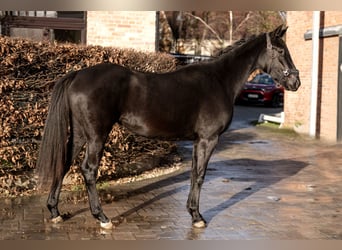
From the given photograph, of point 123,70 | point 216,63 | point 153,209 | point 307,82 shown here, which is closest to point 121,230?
point 153,209

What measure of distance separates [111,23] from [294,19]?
720cm

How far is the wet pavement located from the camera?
552cm

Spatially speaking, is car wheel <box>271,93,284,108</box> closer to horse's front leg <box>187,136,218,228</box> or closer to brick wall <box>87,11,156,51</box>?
brick wall <box>87,11,156,51</box>

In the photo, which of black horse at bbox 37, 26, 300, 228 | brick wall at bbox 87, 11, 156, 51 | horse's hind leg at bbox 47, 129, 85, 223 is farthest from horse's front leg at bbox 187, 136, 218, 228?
brick wall at bbox 87, 11, 156, 51

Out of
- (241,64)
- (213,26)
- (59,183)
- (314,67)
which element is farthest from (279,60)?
(213,26)

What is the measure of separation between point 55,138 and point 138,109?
96 cm

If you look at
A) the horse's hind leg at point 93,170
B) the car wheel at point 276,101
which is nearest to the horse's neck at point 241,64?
the horse's hind leg at point 93,170

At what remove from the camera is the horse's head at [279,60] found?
6.20m

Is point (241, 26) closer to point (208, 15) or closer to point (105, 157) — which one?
point (208, 15)

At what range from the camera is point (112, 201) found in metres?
6.93

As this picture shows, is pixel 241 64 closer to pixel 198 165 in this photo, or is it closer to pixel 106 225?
pixel 198 165

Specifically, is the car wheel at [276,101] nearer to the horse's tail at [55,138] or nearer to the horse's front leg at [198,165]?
the horse's front leg at [198,165]

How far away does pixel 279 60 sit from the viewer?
20.4 feet

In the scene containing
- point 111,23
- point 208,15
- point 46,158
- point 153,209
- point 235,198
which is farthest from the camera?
point 208,15
